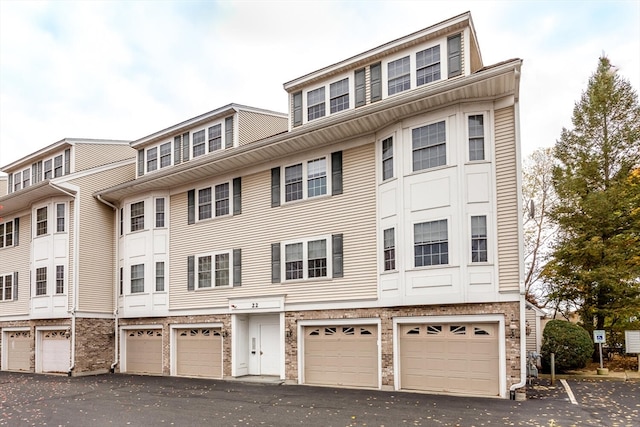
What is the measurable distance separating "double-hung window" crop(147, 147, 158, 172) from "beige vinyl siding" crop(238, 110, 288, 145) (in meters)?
4.54

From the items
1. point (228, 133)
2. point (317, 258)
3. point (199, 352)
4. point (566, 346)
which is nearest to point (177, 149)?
point (228, 133)

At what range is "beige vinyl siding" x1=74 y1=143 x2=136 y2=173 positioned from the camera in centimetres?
2416

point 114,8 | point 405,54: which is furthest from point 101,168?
point 405,54

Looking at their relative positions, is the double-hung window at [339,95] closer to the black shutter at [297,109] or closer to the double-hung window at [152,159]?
the black shutter at [297,109]

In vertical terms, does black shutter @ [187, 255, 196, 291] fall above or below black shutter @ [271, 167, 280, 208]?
below

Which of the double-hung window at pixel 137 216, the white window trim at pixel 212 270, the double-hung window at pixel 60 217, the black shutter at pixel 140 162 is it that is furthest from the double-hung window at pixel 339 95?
the double-hung window at pixel 60 217

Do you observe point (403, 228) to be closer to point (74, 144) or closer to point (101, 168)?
point (101, 168)

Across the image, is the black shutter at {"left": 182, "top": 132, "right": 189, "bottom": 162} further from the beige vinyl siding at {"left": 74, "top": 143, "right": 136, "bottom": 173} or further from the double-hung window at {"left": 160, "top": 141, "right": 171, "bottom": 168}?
the beige vinyl siding at {"left": 74, "top": 143, "right": 136, "bottom": 173}

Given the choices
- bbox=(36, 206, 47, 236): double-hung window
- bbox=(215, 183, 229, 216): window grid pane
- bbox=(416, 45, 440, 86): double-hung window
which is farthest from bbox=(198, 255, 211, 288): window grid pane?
bbox=(416, 45, 440, 86): double-hung window

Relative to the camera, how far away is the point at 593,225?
20.9m

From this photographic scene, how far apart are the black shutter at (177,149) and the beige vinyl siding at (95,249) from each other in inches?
150

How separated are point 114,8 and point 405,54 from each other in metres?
8.20

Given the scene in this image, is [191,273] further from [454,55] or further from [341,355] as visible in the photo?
[454,55]

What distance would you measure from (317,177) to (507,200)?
19.7ft
